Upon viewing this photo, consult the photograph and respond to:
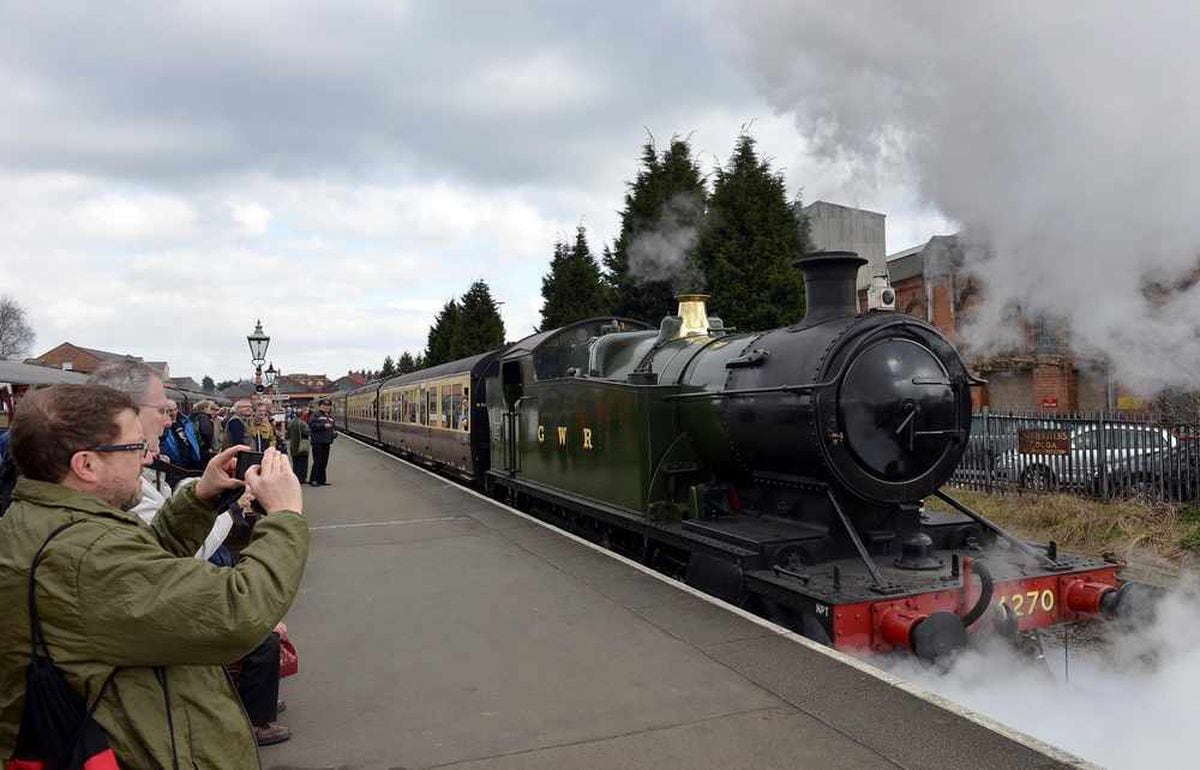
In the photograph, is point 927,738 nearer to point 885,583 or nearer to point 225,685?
point 885,583

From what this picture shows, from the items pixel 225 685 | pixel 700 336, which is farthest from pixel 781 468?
pixel 225 685

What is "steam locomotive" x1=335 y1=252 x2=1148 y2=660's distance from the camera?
474cm

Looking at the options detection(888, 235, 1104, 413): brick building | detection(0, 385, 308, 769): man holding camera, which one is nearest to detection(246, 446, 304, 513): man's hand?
detection(0, 385, 308, 769): man holding camera

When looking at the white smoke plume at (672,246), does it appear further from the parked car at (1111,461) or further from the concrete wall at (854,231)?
the parked car at (1111,461)

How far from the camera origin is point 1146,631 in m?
4.89

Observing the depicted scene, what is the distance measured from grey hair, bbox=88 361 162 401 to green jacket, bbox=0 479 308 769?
1.22 metres

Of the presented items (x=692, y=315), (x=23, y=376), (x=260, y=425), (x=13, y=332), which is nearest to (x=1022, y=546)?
(x=692, y=315)

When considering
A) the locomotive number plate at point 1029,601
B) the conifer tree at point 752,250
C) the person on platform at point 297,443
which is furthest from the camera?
the conifer tree at point 752,250

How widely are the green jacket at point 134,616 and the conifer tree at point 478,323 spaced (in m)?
39.1

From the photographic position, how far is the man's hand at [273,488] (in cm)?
185

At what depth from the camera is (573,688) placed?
4.22 metres

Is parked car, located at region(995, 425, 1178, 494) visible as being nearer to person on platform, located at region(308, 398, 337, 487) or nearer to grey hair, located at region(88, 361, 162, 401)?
grey hair, located at region(88, 361, 162, 401)

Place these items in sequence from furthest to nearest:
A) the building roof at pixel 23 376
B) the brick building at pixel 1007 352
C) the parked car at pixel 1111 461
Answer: the building roof at pixel 23 376 < the parked car at pixel 1111 461 < the brick building at pixel 1007 352

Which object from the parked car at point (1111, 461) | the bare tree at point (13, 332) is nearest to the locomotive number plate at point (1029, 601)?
the parked car at point (1111, 461)
